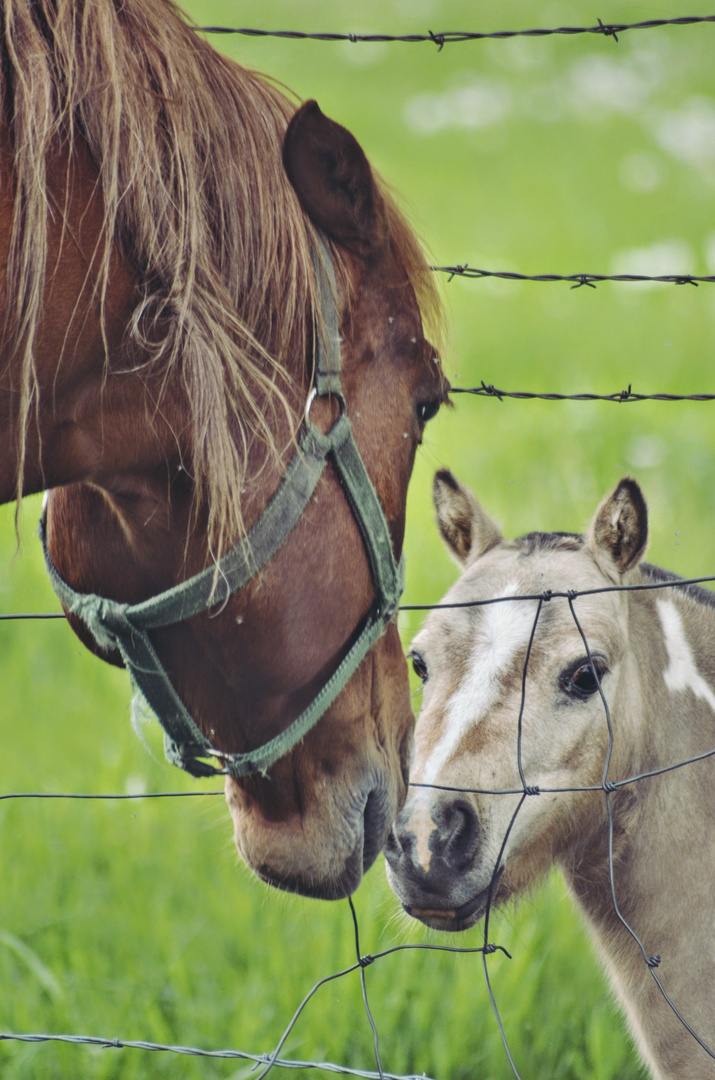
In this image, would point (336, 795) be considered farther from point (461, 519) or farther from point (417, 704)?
point (417, 704)

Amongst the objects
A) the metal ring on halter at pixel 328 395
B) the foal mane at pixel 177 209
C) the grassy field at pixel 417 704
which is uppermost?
the foal mane at pixel 177 209

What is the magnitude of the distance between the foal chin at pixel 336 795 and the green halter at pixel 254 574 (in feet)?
0.13

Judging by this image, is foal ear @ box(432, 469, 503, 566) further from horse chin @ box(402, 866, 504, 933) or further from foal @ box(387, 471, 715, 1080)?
horse chin @ box(402, 866, 504, 933)

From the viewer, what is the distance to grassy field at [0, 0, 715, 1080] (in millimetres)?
2908

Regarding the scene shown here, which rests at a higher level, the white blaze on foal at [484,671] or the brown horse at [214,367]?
the brown horse at [214,367]

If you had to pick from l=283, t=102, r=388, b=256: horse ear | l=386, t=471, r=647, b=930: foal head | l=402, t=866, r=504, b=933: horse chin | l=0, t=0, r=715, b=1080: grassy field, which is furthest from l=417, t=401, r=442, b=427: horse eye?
l=402, t=866, r=504, b=933: horse chin

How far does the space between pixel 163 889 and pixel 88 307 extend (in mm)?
2933

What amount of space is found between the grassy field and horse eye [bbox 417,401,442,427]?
153 millimetres

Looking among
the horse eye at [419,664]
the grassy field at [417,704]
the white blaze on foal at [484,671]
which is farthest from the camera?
Answer: the grassy field at [417,704]

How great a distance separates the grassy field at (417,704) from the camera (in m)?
2.91

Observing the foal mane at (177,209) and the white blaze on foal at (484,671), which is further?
the white blaze on foal at (484,671)

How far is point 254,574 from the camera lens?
1413 mm

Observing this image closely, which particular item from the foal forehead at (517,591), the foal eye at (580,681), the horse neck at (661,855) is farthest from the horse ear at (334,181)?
the horse neck at (661,855)

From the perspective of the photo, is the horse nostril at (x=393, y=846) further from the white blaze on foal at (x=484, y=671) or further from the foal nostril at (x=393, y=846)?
the white blaze on foal at (x=484, y=671)
